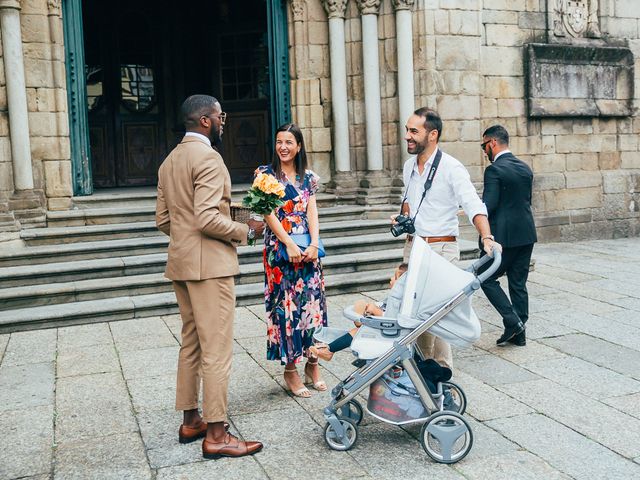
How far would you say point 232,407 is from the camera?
192 inches

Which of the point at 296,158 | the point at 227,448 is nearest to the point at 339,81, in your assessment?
the point at 296,158

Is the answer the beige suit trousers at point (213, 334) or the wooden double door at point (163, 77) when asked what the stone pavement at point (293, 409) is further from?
the wooden double door at point (163, 77)

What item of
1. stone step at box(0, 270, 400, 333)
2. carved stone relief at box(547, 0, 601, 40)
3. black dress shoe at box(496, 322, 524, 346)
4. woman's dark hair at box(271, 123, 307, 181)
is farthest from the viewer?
carved stone relief at box(547, 0, 601, 40)

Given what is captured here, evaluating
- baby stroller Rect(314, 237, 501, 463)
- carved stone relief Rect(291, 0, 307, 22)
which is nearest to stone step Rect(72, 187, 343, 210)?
carved stone relief Rect(291, 0, 307, 22)

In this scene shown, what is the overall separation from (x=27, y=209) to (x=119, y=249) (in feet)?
4.39

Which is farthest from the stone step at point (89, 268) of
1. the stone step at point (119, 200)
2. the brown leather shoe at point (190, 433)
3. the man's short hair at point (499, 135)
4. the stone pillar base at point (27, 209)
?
the brown leather shoe at point (190, 433)

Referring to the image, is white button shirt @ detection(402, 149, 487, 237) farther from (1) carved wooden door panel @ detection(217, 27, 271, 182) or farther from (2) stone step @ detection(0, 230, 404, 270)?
(1) carved wooden door panel @ detection(217, 27, 271, 182)

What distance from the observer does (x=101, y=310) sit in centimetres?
732

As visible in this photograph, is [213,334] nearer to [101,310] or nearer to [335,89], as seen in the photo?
[101,310]

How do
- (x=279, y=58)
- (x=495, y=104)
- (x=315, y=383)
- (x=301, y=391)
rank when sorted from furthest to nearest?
(x=495, y=104) < (x=279, y=58) < (x=315, y=383) < (x=301, y=391)

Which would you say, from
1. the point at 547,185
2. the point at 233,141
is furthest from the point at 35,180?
the point at 547,185

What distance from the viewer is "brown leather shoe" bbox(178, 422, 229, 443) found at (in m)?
4.27

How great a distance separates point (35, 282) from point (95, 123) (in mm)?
5550

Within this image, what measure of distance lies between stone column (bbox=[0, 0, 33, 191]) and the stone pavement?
2775 mm
